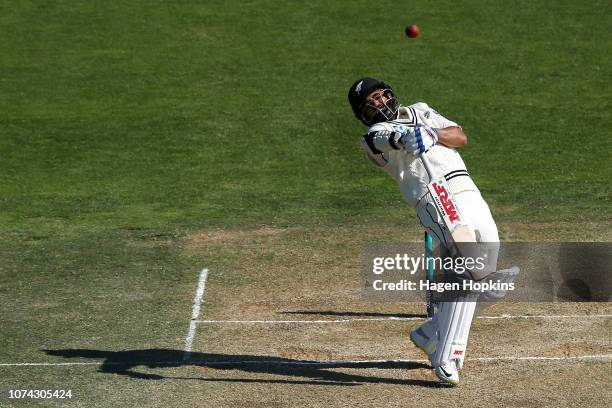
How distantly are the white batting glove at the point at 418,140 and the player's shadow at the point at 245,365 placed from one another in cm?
216

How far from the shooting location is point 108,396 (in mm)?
9406

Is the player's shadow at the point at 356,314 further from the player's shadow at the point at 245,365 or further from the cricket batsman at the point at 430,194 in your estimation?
the cricket batsman at the point at 430,194

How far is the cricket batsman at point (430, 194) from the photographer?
9195mm

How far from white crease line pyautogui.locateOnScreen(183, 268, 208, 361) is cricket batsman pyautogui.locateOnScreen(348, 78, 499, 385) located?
2.43 metres

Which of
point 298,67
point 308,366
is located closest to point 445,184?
point 308,366

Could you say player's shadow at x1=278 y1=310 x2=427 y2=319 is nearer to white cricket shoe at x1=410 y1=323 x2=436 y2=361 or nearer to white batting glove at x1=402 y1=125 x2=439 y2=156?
white cricket shoe at x1=410 y1=323 x2=436 y2=361

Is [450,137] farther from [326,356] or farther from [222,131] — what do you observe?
[222,131]

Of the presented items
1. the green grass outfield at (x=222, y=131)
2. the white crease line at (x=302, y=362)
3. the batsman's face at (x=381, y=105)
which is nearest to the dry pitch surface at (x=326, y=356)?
the white crease line at (x=302, y=362)

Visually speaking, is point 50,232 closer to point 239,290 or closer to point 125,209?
point 125,209

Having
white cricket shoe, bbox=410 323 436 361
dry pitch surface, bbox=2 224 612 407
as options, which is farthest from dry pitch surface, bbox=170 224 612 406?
white cricket shoe, bbox=410 323 436 361

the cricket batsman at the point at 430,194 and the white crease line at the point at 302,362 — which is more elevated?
the cricket batsman at the point at 430,194

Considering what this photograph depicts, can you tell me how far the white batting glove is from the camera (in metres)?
8.93

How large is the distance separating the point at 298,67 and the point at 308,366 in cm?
1271

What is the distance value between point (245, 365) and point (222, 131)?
9.62 m
